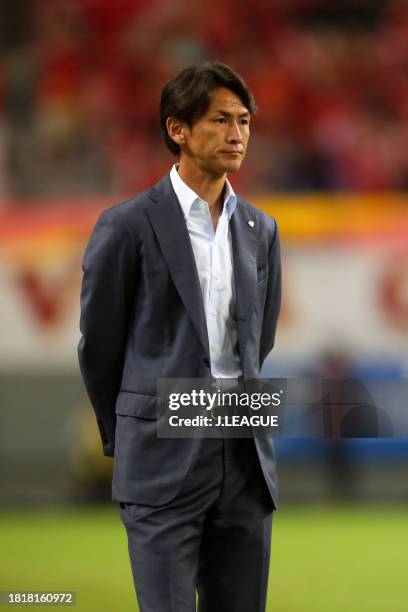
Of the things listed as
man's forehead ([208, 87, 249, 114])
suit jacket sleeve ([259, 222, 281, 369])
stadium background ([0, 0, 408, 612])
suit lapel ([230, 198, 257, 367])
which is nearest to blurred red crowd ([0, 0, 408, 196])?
stadium background ([0, 0, 408, 612])

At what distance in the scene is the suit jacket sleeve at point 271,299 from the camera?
2.33 m

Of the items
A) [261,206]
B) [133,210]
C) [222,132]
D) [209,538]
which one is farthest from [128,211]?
[261,206]

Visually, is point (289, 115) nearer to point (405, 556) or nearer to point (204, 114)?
point (405, 556)

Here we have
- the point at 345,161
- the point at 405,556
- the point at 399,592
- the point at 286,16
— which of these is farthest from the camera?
the point at 286,16

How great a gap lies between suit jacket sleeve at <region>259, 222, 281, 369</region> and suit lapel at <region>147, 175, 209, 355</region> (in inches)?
9.4

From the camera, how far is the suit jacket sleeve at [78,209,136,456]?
6.98ft

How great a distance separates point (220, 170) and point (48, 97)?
6738mm

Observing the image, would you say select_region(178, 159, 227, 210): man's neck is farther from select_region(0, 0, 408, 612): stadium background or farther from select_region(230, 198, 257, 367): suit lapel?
select_region(0, 0, 408, 612): stadium background

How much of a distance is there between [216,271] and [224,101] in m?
0.31

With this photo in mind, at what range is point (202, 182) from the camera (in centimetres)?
219

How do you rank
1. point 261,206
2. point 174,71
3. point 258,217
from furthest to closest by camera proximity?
point 174,71 → point 261,206 → point 258,217

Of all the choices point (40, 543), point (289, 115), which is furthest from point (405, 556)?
point (289, 115)

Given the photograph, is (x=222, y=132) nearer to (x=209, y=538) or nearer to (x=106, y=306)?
(x=106, y=306)

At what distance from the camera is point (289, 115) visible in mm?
8664
